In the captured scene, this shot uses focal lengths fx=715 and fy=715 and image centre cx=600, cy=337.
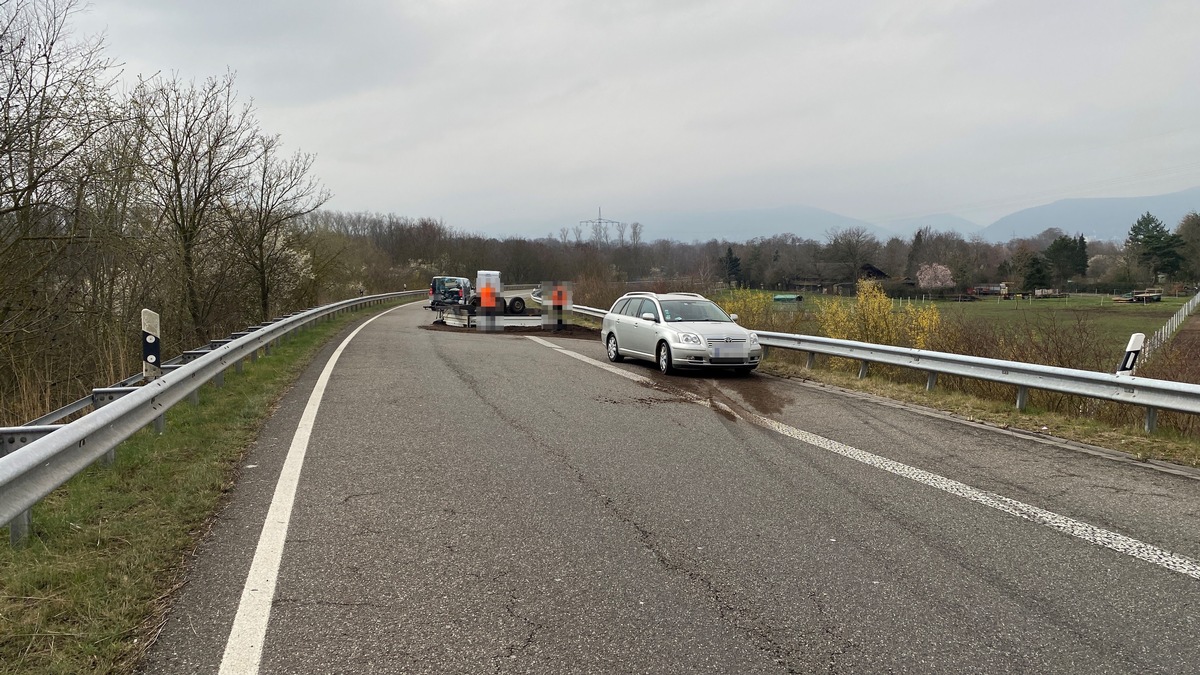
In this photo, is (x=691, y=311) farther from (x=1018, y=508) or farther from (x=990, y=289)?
(x=990, y=289)

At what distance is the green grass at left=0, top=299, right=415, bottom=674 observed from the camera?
2988 millimetres

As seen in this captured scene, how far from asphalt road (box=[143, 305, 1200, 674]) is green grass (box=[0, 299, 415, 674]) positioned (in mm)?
190

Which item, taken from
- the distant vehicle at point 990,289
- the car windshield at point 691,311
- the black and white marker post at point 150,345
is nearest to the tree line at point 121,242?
the black and white marker post at point 150,345

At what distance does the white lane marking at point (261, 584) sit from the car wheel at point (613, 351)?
8.36 metres

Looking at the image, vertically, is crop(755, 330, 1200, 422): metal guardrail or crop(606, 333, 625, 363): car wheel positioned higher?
crop(755, 330, 1200, 422): metal guardrail

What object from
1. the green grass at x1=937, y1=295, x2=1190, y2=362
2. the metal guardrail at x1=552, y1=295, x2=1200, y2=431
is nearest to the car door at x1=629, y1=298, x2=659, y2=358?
the metal guardrail at x1=552, y1=295, x2=1200, y2=431

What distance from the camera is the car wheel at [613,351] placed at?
14148mm

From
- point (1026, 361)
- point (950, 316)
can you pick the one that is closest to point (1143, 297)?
point (950, 316)

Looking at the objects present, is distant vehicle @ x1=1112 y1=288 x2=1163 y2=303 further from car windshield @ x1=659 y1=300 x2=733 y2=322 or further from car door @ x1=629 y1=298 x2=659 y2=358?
car door @ x1=629 y1=298 x2=659 y2=358

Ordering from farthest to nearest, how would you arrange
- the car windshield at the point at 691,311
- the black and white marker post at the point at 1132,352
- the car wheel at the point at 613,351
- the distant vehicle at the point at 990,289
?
1. the distant vehicle at the point at 990,289
2. the car wheel at the point at 613,351
3. the car windshield at the point at 691,311
4. the black and white marker post at the point at 1132,352

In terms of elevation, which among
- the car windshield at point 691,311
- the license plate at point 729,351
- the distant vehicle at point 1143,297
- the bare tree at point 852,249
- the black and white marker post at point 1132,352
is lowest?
the distant vehicle at point 1143,297

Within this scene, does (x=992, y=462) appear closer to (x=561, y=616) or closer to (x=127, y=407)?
(x=561, y=616)

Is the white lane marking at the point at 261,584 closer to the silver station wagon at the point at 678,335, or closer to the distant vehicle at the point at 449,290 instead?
the silver station wagon at the point at 678,335

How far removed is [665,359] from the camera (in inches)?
481
